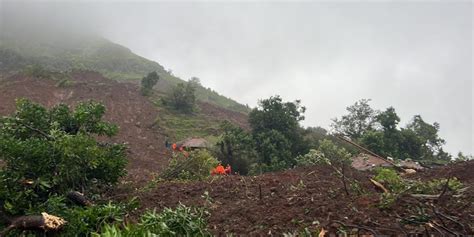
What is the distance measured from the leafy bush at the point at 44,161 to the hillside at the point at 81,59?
132 ft

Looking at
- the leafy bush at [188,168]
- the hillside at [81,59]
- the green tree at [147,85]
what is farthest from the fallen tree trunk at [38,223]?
the hillside at [81,59]

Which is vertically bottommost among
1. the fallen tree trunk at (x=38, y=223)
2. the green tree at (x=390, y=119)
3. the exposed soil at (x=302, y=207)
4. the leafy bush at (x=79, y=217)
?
the fallen tree trunk at (x=38, y=223)

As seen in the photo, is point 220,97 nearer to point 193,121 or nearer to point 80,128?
point 193,121

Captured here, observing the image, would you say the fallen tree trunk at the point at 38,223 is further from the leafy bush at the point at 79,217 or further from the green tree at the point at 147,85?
the green tree at the point at 147,85

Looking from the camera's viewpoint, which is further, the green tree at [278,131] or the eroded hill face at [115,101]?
the eroded hill face at [115,101]

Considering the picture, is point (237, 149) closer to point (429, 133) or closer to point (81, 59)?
point (429, 133)

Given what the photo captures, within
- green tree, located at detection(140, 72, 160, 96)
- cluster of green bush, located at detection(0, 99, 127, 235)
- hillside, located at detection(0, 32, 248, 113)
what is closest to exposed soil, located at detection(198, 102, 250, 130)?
green tree, located at detection(140, 72, 160, 96)

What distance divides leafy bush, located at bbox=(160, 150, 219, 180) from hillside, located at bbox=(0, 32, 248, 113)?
3731 cm

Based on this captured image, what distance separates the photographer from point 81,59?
5878 centimetres

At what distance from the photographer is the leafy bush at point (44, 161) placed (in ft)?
20.9

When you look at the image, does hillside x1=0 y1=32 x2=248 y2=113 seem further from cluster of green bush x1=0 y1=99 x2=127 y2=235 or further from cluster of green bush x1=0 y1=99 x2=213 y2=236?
cluster of green bush x1=0 y1=99 x2=213 y2=236

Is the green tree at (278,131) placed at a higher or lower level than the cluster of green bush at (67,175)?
higher

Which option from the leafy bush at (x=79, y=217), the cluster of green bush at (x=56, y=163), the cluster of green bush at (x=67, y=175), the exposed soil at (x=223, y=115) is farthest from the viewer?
the exposed soil at (x=223, y=115)

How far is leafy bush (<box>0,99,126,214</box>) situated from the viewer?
6359mm
